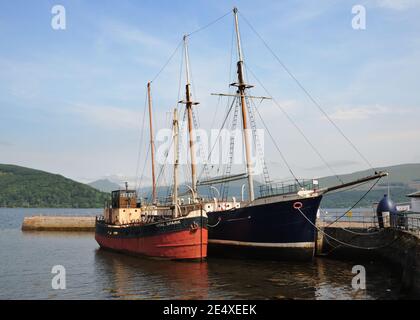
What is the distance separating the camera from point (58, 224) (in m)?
68.3

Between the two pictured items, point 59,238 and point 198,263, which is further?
point 59,238

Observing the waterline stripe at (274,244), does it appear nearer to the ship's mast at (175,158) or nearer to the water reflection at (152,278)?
the water reflection at (152,278)

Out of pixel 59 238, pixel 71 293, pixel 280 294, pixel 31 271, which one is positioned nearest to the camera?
pixel 280 294

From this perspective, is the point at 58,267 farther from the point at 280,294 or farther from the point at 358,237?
the point at 358,237

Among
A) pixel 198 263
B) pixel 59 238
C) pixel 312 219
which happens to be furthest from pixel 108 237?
pixel 312 219

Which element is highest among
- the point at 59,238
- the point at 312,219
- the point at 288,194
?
the point at 288,194

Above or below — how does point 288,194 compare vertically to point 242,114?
below

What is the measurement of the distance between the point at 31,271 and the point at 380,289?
79.2ft

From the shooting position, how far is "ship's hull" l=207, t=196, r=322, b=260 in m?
31.2

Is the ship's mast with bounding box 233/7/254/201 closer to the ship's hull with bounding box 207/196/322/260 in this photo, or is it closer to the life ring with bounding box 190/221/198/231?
the ship's hull with bounding box 207/196/322/260

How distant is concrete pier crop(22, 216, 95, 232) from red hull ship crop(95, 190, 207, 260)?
84.0 feet

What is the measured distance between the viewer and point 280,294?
21938 millimetres
